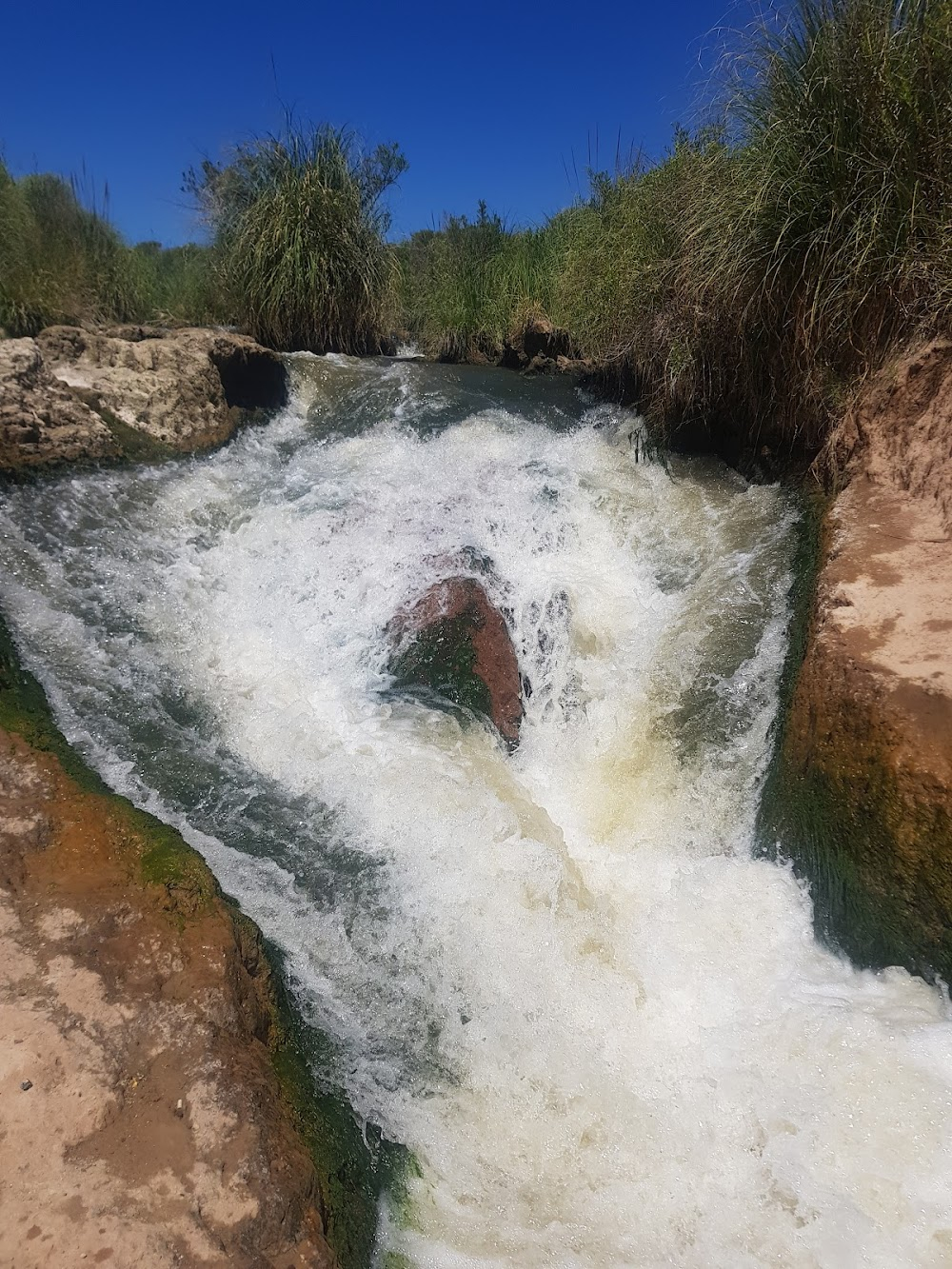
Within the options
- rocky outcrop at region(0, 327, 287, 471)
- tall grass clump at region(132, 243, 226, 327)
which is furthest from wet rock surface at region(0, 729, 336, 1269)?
tall grass clump at region(132, 243, 226, 327)

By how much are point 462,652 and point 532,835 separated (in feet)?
3.69

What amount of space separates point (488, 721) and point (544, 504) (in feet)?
5.76

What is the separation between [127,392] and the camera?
523 cm

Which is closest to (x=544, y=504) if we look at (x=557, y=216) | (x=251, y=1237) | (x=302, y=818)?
(x=302, y=818)

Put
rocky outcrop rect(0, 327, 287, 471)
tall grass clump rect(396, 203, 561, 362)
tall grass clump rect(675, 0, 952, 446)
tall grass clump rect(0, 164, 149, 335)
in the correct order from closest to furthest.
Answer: tall grass clump rect(675, 0, 952, 446), rocky outcrop rect(0, 327, 287, 471), tall grass clump rect(0, 164, 149, 335), tall grass clump rect(396, 203, 561, 362)

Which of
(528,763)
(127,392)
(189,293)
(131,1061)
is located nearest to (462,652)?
(528,763)

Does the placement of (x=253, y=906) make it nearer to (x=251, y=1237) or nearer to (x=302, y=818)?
(x=302, y=818)

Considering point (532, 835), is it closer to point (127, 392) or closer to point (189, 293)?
point (127, 392)

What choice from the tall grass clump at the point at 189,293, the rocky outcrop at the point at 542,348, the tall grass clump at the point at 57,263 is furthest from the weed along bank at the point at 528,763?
the tall grass clump at the point at 189,293

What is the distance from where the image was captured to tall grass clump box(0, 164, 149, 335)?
20.7 ft

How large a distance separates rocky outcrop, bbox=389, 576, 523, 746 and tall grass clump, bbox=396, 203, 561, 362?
16.2 ft

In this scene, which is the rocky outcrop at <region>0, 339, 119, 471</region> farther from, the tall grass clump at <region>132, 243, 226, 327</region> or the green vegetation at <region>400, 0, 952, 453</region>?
the green vegetation at <region>400, 0, 952, 453</region>

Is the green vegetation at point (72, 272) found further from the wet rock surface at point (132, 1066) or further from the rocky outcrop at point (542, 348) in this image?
the wet rock surface at point (132, 1066)

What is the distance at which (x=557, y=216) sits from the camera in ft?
29.5
